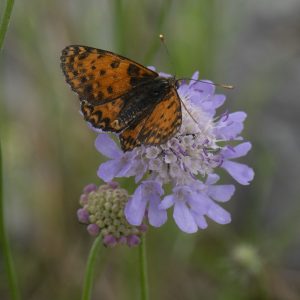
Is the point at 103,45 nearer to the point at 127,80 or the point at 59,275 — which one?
the point at 59,275

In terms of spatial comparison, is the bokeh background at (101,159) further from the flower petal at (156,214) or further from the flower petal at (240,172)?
the flower petal at (156,214)

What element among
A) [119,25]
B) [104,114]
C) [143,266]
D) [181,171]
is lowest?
[143,266]

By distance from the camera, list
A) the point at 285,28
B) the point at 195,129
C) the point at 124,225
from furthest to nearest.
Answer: the point at 285,28
the point at 195,129
the point at 124,225

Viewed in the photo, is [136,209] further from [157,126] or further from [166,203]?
[157,126]

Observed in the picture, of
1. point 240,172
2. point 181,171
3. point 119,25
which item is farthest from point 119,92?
point 119,25

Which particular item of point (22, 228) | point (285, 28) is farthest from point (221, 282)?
point (285, 28)

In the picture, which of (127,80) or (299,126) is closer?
(127,80)

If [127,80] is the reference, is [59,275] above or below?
below
